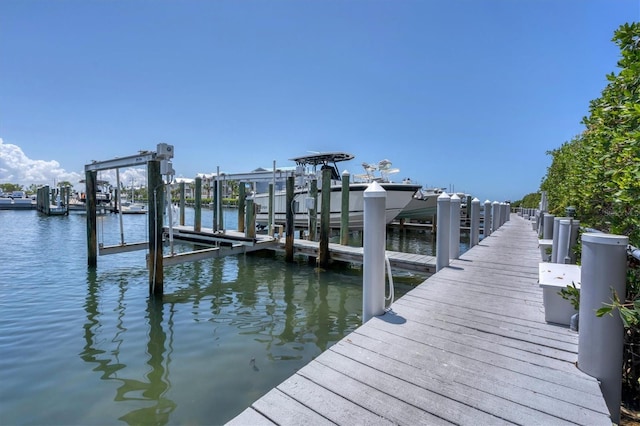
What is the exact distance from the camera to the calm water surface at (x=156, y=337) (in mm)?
3404

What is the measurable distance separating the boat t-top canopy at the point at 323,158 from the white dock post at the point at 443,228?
10.1 metres

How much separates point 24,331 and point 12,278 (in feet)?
15.2

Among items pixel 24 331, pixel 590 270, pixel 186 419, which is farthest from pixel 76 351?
pixel 590 270

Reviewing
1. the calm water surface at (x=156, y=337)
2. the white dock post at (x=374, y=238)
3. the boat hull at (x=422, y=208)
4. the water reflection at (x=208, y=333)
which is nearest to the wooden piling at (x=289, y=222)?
the calm water surface at (x=156, y=337)

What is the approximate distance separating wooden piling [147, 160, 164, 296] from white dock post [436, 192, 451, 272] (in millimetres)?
5762

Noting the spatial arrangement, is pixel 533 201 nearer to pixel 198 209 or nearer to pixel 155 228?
pixel 198 209

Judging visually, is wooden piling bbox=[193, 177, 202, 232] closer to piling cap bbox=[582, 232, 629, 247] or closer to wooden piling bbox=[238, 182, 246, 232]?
wooden piling bbox=[238, 182, 246, 232]

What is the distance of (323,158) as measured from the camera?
631 inches

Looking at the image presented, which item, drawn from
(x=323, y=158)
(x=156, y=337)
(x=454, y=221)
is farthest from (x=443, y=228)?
(x=323, y=158)

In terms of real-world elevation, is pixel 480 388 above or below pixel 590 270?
below

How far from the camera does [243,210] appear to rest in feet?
40.8

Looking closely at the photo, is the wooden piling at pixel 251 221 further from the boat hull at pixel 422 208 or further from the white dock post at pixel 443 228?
the boat hull at pixel 422 208

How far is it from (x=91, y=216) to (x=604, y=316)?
11.0m

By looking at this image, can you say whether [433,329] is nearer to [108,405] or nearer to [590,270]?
[590,270]
